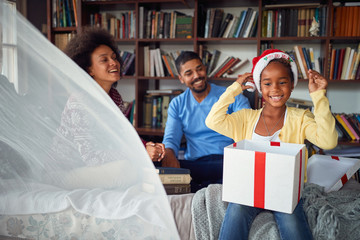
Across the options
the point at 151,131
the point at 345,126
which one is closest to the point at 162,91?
the point at 151,131

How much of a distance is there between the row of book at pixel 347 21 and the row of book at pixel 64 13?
226 centimetres

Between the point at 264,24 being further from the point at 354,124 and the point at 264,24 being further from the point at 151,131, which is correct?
the point at 151,131

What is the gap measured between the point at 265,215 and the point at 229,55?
6.85 ft

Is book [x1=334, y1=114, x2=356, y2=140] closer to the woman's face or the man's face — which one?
the man's face

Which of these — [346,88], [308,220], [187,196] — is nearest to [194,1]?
[346,88]

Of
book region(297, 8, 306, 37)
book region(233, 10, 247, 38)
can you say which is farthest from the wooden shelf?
book region(297, 8, 306, 37)

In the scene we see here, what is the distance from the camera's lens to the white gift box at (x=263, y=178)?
94cm

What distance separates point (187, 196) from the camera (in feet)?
3.99

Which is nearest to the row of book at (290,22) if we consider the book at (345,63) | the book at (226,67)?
the book at (345,63)

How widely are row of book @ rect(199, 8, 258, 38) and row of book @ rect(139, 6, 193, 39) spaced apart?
0.16 m

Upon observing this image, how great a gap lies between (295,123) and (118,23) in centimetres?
210

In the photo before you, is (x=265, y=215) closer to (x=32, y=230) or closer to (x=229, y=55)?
(x=32, y=230)

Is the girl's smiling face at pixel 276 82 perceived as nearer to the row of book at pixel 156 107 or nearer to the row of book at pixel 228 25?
the row of book at pixel 228 25

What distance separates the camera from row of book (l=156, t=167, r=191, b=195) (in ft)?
4.33
